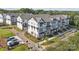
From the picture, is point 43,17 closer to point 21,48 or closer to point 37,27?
point 37,27

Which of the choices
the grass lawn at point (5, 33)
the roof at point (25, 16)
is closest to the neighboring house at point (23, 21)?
the roof at point (25, 16)

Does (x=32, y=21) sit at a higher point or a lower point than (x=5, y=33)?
higher

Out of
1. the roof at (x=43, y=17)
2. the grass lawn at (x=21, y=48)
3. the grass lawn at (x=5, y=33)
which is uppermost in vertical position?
the roof at (x=43, y=17)

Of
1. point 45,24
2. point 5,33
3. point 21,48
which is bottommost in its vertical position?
point 21,48

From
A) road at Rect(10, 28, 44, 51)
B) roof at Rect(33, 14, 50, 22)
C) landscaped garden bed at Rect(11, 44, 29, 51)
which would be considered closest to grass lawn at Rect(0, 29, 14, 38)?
road at Rect(10, 28, 44, 51)

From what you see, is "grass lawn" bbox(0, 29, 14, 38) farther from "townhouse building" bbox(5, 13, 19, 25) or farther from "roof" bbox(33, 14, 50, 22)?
"roof" bbox(33, 14, 50, 22)

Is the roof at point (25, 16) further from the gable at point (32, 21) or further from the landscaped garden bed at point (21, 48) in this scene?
the landscaped garden bed at point (21, 48)

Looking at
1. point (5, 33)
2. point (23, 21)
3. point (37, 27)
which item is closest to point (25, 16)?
point (23, 21)

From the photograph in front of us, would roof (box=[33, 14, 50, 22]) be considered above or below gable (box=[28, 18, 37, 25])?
above
